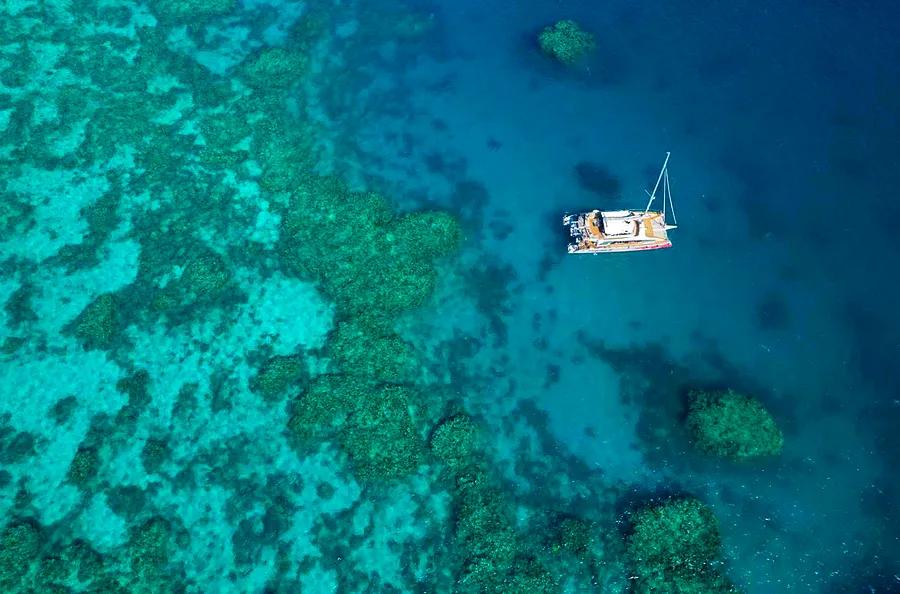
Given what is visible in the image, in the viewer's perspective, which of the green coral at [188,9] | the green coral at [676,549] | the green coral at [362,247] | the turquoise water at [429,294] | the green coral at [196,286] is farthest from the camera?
the green coral at [188,9]

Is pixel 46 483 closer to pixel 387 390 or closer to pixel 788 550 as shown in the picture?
pixel 387 390

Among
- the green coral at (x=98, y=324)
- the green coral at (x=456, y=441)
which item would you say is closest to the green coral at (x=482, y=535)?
the green coral at (x=456, y=441)

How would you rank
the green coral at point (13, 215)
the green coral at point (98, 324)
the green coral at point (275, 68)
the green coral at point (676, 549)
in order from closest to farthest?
1. the green coral at point (676, 549)
2. the green coral at point (98, 324)
3. the green coral at point (13, 215)
4. the green coral at point (275, 68)

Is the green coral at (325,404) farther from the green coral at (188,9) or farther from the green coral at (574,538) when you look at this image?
the green coral at (188,9)

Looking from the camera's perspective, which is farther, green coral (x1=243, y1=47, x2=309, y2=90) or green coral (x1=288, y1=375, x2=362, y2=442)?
green coral (x1=243, y1=47, x2=309, y2=90)

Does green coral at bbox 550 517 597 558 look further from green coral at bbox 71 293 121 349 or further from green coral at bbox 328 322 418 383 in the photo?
green coral at bbox 71 293 121 349

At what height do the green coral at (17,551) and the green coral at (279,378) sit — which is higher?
the green coral at (279,378)

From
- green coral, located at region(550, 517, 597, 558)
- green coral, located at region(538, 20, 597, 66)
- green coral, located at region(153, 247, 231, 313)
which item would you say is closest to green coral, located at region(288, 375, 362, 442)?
green coral, located at region(153, 247, 231, 313)
